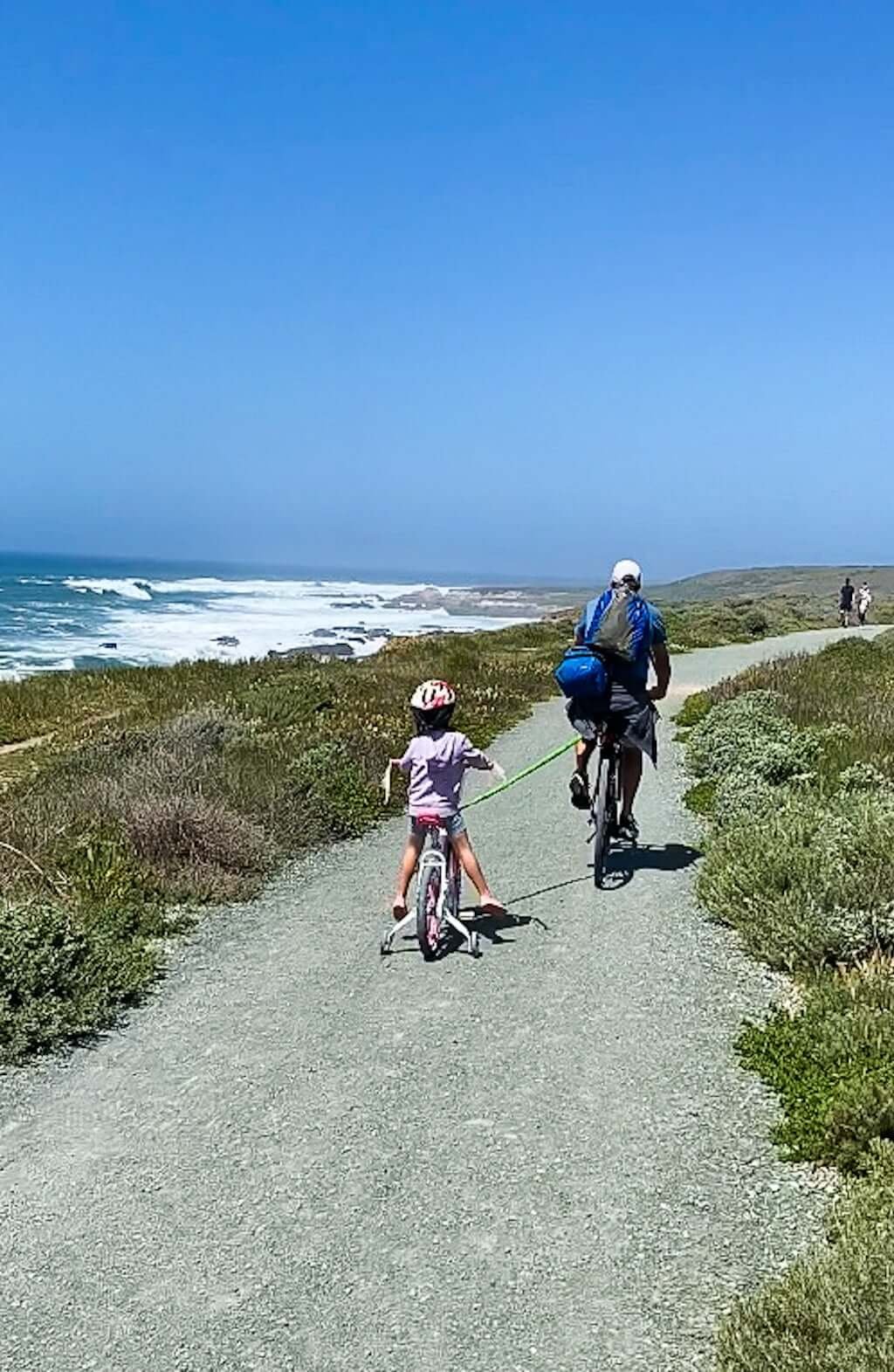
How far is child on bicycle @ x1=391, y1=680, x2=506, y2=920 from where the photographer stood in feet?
24.3

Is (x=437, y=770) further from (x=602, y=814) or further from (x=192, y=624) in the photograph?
(x=192, y=624)

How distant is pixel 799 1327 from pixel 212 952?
4895 millimetres

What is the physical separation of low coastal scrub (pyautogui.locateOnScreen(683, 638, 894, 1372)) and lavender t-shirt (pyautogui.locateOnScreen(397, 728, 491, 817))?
2.02 m

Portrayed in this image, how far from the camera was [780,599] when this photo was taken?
225 ft

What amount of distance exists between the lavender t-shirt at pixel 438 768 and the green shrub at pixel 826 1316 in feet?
12.5

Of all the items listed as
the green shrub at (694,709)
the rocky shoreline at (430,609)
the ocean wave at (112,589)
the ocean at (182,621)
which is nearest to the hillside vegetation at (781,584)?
the rocky shoreline at (430,609)

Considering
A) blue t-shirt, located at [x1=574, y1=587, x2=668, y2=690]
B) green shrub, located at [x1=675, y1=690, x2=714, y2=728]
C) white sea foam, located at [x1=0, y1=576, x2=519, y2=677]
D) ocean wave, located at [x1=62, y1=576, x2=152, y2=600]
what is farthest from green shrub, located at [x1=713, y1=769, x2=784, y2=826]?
ocean wave, located at [x1=62, y1=576, x2=152, y2=600]

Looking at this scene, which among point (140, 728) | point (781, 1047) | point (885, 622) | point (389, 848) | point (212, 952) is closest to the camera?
point (781, 1047)

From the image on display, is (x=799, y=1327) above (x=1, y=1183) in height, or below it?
above

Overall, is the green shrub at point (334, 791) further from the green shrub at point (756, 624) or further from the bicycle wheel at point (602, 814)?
the green shrub at point (756, 624)

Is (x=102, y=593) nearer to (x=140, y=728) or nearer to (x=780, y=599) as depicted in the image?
(x=780, y=599)

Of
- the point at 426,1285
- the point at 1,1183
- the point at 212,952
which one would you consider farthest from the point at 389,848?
the point at 426,1285

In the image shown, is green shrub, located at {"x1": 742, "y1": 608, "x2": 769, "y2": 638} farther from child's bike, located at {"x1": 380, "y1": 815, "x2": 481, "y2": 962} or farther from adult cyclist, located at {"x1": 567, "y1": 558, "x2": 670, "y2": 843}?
child's bike, located at {"x1": 380, "y1": 815, "x2": 481, "y2": 962}

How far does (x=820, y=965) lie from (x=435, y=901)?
2233 mm
